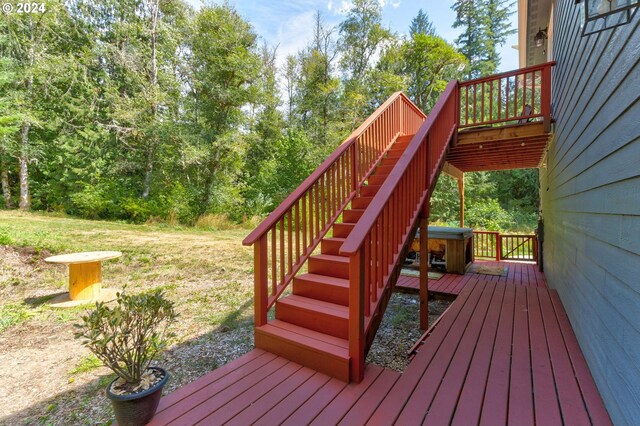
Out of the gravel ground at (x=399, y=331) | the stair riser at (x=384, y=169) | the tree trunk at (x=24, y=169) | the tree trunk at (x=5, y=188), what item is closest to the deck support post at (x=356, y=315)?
the gravel ground at (x=399, y=331)

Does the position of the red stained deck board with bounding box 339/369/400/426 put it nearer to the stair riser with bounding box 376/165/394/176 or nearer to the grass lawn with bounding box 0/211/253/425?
the grass lawn with bounding box 0/211/253/425

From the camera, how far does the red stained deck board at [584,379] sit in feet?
5.37

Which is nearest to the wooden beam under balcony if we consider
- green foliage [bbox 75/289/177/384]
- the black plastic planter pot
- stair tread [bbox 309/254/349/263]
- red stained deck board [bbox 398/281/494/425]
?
red stained deck board [bbox 398/281/494/425]

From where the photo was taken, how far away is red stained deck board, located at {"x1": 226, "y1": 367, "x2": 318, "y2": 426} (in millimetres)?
1685

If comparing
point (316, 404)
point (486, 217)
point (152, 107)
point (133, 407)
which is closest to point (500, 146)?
point (316, 404)

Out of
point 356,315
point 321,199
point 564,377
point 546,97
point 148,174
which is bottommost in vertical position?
point 564,377

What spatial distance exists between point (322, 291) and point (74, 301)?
3685mm

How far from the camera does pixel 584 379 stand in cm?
199

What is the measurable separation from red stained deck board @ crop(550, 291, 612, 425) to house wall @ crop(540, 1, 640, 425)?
6cm

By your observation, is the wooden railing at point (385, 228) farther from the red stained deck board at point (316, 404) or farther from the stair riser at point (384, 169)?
the stair riser at point (384, 169)

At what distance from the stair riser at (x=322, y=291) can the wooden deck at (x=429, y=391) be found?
0.64 metres

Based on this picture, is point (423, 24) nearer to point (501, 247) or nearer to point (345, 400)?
point (501, 247)

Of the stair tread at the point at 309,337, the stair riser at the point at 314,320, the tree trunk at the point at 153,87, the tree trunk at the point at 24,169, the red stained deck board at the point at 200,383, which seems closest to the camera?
the red stained deck board at the point at 200,383

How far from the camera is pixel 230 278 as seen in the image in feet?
17.3
